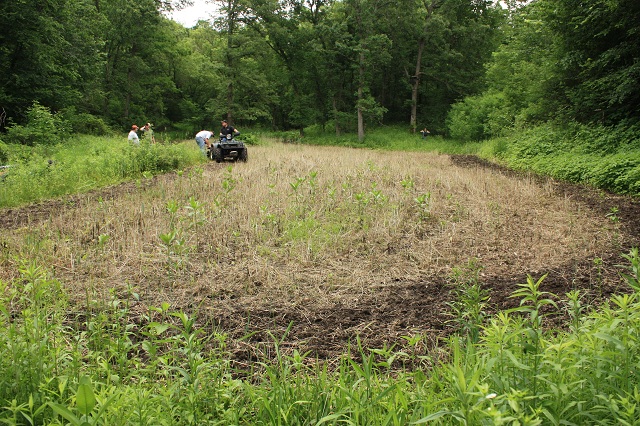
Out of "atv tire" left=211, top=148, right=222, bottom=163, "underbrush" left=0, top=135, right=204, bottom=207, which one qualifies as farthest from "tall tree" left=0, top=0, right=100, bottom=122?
"atv tire" left=211, top=148, right=222, bottom=163

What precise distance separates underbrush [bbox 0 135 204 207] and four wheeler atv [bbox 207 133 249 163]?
694 mm

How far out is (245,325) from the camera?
3725mm

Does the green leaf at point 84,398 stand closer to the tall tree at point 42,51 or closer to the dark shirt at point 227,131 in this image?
the dark shirt at point 227,131

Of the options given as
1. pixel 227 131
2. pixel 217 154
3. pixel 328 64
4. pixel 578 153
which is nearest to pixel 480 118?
pixel 328 64

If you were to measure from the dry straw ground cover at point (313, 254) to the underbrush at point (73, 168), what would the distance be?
3.04 feet

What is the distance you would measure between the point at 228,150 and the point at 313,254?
10.0 metres

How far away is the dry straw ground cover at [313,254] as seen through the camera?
388cm

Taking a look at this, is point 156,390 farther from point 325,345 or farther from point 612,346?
point 612,346

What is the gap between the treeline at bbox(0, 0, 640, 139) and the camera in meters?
14.5

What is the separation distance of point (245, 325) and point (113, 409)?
1.83 m

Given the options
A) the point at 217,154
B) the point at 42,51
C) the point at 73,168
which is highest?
the point at 42,51

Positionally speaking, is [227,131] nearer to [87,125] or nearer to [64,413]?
[64,413]

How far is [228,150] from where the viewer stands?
1450 centimetres

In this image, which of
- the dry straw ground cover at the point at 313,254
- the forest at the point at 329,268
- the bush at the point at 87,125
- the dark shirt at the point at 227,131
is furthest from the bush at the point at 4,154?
the bush at the point at 87,125
